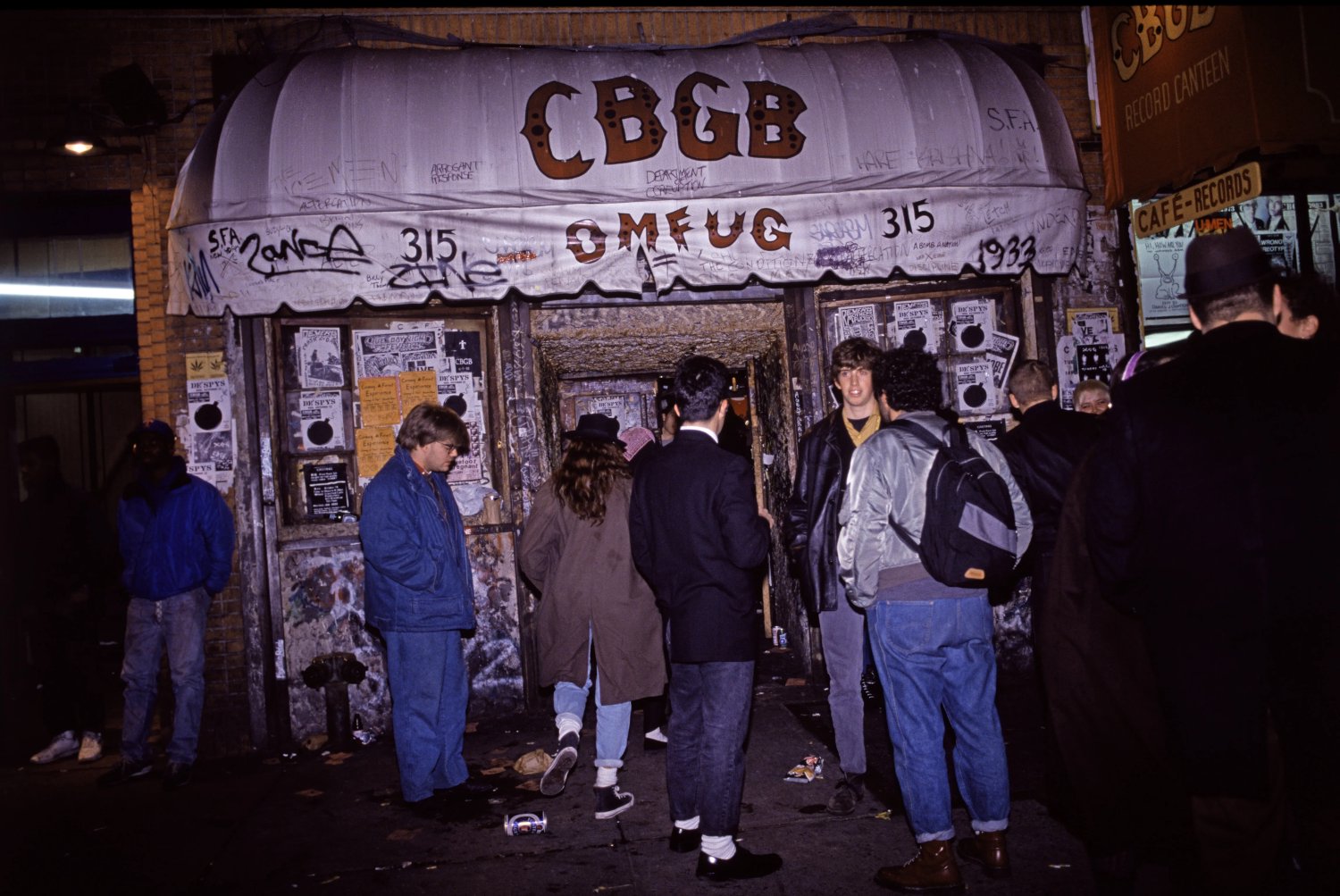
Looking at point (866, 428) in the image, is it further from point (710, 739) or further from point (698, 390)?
point (710, 739)

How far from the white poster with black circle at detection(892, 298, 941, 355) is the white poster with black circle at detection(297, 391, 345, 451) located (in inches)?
174

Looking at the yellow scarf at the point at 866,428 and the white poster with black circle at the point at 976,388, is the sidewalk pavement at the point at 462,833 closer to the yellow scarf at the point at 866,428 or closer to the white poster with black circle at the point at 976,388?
the yellow scarf at the point at 866,428

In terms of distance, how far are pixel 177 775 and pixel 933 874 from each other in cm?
473

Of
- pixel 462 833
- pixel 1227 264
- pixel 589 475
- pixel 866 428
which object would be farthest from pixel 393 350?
pixel 1227 264

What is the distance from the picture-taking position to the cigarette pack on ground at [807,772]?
537cm

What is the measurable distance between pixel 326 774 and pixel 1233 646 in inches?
214

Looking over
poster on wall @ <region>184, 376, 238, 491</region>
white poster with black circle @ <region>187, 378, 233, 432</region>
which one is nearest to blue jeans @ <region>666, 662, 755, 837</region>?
poster on wall @ <region>184, 376, 238, 491</region>

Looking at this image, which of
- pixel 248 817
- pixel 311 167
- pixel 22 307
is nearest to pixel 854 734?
pixel 248 817

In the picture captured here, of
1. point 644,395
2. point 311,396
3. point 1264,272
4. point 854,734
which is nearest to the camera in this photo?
point 1264,272

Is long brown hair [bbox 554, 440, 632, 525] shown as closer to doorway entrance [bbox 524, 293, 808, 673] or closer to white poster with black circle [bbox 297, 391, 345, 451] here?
doorway entrance [bbox 524, 293, 808, 673]

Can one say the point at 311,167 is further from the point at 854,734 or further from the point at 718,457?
the point at 854,734

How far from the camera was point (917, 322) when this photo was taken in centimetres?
765

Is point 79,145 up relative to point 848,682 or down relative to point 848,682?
up

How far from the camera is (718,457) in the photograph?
4195 mm
